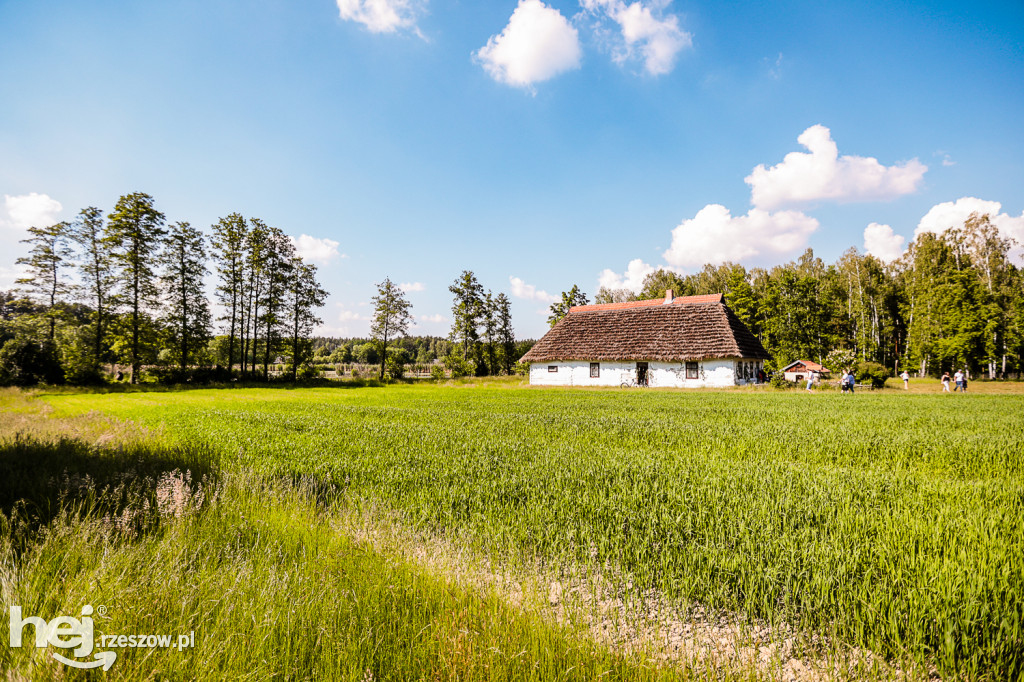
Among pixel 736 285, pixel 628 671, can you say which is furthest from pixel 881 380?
pixel 628 671

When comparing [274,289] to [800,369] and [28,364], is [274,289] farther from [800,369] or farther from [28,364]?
[800,369]

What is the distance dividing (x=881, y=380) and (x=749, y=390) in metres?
9.89

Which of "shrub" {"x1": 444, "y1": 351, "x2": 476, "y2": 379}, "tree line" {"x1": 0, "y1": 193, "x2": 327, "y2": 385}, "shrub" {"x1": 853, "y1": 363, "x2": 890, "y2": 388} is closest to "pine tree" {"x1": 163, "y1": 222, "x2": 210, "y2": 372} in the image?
"tree line" {"x1": 0, "y1": 193, "x2": 327, "y2": 385}

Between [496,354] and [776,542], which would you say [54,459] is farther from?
[496,354]

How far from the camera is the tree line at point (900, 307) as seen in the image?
38531 mm

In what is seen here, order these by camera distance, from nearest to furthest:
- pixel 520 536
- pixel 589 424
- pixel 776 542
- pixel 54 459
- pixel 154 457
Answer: pixel 776 542 → pixel 520 536 → pixel 54 459 → pixel 154 457 → pixel 589 424

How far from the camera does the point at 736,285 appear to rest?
49.0 metres

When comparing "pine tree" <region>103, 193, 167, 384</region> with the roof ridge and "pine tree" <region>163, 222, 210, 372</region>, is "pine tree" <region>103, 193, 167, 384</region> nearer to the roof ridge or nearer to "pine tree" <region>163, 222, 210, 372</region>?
"pine tree" <region>163, 222, 210, 372</region>

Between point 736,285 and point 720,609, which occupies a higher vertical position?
point 736,285

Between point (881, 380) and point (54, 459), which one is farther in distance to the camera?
point (881, 380)

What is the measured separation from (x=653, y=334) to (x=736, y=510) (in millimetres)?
33322

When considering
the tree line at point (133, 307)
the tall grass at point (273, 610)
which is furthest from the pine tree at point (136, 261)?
the tall grass at point (273, 610)

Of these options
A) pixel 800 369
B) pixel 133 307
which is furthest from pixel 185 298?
pixel 800 369

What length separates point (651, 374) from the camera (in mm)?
34906
